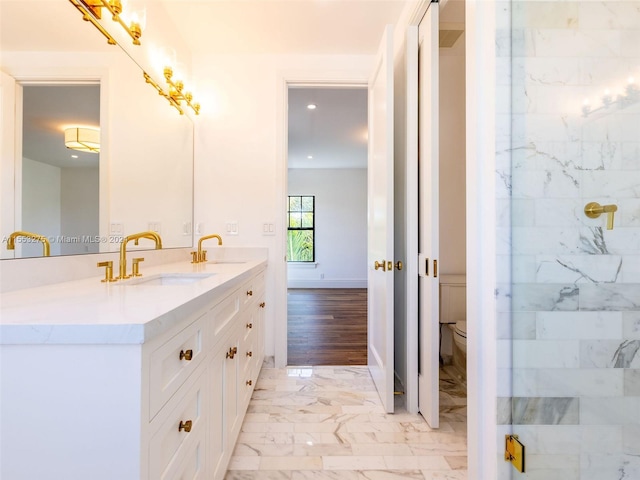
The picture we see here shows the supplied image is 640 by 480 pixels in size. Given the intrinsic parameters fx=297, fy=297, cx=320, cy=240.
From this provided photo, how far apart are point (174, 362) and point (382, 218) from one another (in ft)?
4.46

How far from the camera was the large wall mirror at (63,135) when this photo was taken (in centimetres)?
97

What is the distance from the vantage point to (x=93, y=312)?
688mm

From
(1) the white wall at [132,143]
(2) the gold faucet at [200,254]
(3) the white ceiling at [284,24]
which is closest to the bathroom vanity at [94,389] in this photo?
(1) the white wall at [132,143]

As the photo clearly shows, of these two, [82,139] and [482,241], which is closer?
[482,241]

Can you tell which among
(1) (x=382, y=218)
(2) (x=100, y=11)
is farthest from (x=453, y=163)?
(2) (x=100, y=11)

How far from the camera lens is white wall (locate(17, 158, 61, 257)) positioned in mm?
1007

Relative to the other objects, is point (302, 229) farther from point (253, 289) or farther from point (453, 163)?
point (253, 289)

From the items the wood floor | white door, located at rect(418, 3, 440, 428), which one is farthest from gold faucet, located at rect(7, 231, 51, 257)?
the wood floor

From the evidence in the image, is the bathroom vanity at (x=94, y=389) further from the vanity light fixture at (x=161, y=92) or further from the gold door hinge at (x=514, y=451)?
the vanity light fixture at (x=161, y=92)

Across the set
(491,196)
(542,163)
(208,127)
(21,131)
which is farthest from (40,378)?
(208,127)

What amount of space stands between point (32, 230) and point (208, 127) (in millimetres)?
1614

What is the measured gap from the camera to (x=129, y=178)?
159cm

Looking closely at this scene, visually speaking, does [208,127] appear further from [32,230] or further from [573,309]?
[573,309]

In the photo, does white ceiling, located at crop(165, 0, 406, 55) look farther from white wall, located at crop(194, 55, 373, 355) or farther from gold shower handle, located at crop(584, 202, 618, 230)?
gold shower handle, located at crop(584, 202, 618, 230)
